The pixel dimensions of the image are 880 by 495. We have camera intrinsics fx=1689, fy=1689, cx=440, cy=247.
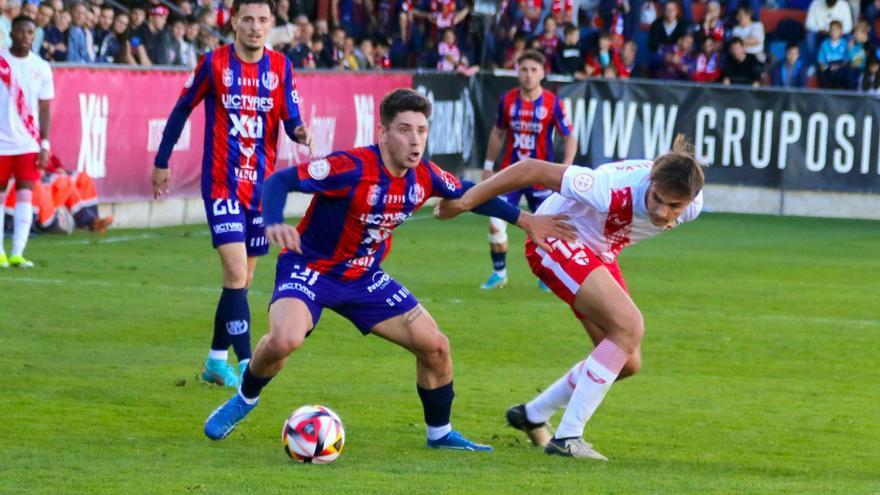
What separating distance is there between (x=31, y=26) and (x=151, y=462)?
28.5 ft

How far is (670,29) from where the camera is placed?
1086 inches

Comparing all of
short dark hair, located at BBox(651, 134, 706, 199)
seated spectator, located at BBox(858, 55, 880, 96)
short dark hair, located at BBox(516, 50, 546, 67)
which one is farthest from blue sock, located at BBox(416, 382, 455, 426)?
seated spectator, located at BBox(858, 55, 880, 96)

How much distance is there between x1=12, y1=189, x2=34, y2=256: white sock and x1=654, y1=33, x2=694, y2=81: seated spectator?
13.3 meters

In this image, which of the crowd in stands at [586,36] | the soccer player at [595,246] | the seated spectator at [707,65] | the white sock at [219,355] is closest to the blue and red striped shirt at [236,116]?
the white sock at [219,355]

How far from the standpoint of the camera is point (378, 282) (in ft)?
26.4

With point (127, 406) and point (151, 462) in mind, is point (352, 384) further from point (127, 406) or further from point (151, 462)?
point (151, 462)

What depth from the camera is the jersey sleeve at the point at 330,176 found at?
7.73 m

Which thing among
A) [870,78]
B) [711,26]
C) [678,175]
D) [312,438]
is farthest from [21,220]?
[711,26]

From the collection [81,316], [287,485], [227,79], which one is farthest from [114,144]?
[287,485]

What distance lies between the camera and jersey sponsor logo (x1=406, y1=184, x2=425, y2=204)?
791 centimetres

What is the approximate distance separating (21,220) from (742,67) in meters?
13.6

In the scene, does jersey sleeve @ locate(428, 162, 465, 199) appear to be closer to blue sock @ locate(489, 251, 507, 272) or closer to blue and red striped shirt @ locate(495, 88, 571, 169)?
blue sock @ locate(489, 251, 507, 272)

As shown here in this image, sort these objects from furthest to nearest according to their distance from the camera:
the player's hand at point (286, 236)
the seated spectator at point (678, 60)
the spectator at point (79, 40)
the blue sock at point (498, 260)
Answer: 1. the seated spectator at point (678, 60)
2. the spectator at point (79, 40)
3. the blue sock at point (498, 260)
4. the player's hand at point (286, 236)

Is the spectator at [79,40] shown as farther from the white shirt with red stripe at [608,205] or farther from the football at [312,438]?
the football at [312,438]
